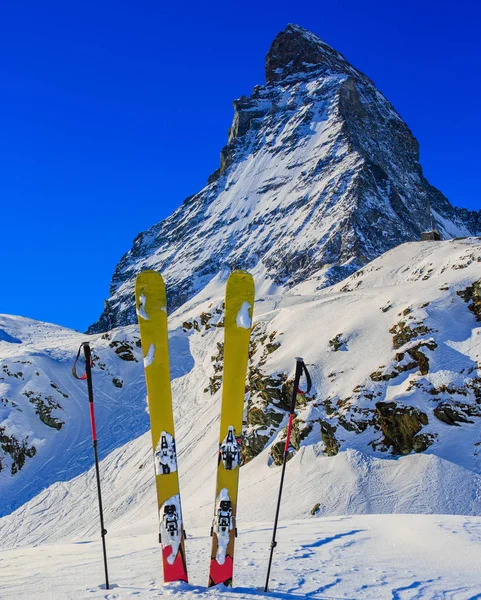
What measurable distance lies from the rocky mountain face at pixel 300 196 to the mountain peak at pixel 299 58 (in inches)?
14.4

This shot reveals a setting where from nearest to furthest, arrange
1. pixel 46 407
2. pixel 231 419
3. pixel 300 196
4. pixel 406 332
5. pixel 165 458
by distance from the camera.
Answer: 1. pixel 165 458
2. pixel 231 419
3. pixel 406 332
4. pixel 46 407
5. pixel 300 196

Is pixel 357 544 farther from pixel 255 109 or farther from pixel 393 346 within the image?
pixel 255 109

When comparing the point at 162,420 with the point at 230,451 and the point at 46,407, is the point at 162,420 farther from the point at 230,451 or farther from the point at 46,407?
the point at 46,407

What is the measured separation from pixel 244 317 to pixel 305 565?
4.94 metres

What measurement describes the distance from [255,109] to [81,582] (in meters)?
185

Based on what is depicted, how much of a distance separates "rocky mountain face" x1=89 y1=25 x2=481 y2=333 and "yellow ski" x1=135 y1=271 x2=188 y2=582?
8035cm

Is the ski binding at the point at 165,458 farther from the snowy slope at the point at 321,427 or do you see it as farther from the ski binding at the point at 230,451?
the snowy slope at the point at 321,427

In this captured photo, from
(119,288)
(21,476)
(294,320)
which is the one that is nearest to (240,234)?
(119,288)

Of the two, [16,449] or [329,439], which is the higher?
[16,449]

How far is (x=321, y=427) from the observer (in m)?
26.8

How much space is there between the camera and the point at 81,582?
955 centimetres

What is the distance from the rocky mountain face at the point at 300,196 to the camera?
372 feet

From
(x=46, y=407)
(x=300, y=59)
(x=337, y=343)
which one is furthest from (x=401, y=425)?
(x=300, y=59)

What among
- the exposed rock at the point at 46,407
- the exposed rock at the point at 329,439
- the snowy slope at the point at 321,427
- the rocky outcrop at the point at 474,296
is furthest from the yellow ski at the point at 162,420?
the exposed rock at the point at 46,407
